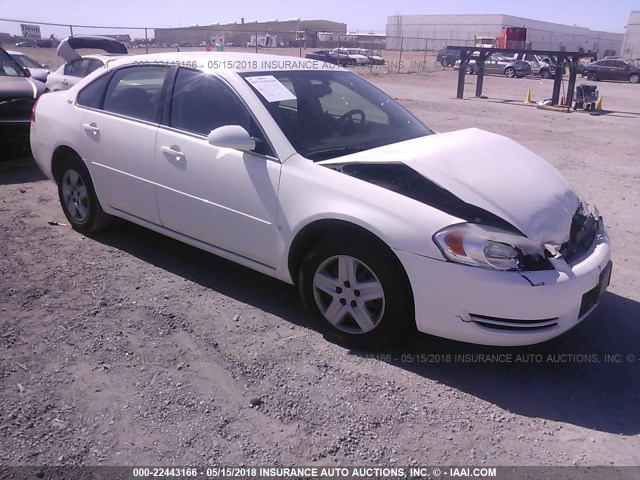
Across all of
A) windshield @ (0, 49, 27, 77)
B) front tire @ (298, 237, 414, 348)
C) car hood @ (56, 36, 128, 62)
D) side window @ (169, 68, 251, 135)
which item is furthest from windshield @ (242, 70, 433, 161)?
car hood @ (56, 36, 128, 62)

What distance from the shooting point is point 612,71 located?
3650 centimetres

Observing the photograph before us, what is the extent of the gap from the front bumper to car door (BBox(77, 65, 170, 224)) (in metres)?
2.20

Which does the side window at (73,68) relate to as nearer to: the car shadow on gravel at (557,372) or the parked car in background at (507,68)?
the car shadow on gravel at (557,372)

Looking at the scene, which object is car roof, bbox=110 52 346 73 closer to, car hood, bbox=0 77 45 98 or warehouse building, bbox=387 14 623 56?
car hood, bbox=0 77 45 98

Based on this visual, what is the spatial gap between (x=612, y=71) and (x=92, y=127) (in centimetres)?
3867

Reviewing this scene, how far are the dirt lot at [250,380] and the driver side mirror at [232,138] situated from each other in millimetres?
1106

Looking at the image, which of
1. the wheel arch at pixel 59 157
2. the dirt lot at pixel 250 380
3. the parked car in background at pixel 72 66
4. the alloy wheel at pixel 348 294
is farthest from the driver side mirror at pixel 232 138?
the parked car in background at pixel 72 66

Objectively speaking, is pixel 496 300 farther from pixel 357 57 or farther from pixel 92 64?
pixel 357 57

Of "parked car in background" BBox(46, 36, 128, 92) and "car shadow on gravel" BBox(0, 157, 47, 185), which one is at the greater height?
"parked car in background" BBox(46, 36, 128, 92)

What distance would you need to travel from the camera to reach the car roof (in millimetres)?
4156

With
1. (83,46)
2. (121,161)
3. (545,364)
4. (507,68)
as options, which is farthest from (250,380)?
(507,68)

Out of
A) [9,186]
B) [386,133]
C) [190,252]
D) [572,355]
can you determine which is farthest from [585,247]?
[9,186]

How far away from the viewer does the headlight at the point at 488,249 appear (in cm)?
302

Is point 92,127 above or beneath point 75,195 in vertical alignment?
above
